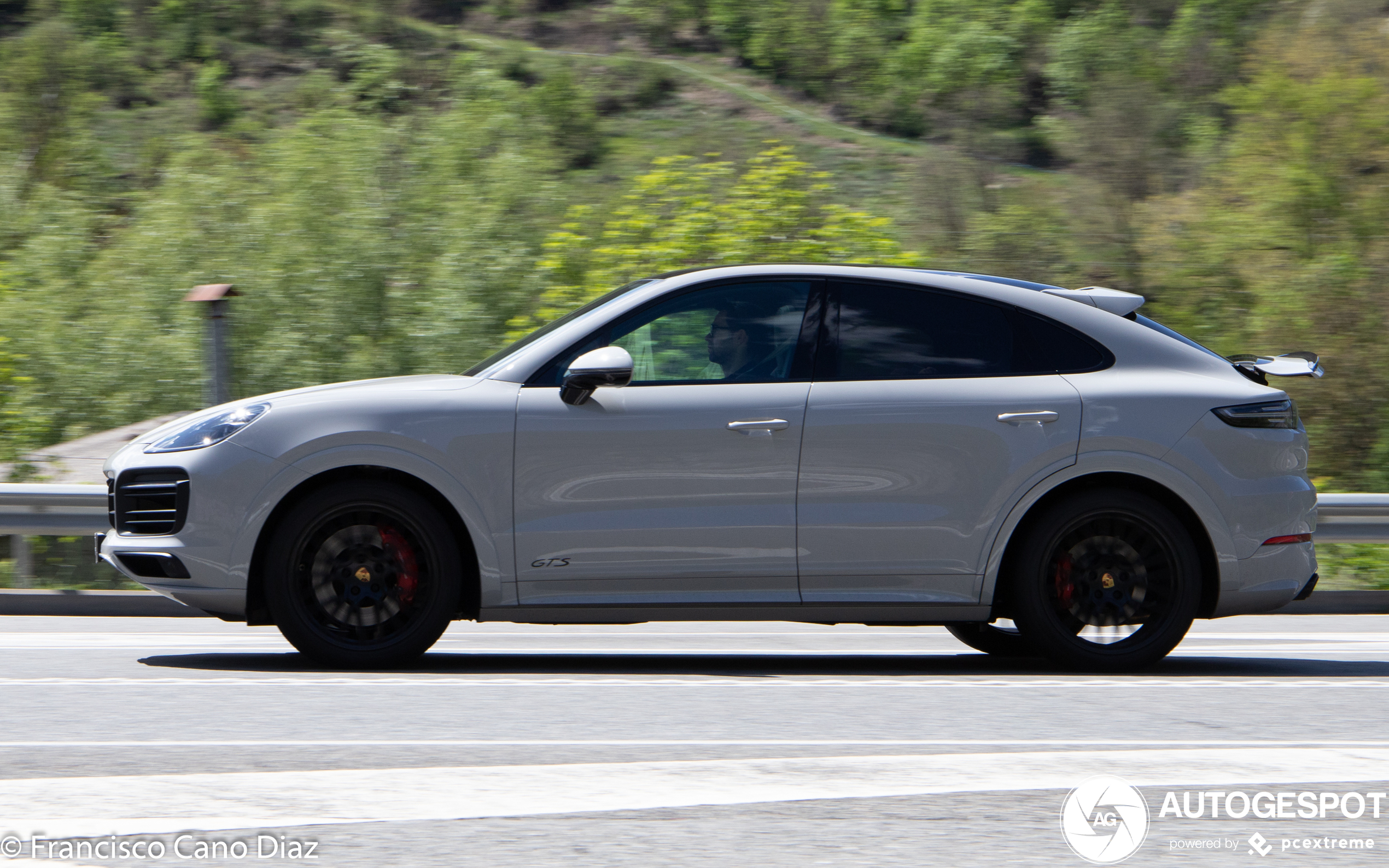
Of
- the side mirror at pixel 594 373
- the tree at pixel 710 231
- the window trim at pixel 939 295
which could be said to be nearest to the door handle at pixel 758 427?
the window trim at pixel 939 295

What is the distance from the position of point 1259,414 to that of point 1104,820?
276 cm

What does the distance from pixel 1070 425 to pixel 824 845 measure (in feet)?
9.34

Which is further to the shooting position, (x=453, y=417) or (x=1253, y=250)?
(x=1253, y=250)

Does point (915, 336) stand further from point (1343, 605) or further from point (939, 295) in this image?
point (1343, 605)

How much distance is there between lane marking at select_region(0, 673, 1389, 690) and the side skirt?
0.78ft

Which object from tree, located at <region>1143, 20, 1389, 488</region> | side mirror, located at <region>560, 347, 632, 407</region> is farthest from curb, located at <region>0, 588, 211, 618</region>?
tree, located at <region>1143, 20, 1389, 488</region>

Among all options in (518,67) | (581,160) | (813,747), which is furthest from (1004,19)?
(813,747)

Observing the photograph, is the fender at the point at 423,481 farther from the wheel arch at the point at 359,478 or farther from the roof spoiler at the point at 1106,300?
the roof spoiler at the point at 1106,300

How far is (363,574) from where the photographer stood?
5.83 m

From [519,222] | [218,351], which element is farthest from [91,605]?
[519,222]

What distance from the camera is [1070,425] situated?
5.99 m

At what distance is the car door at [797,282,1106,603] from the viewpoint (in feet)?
19.4

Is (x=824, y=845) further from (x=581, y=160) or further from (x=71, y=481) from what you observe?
(x=581, y=160)

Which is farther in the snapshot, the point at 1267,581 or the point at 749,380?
the point at 1267,581
